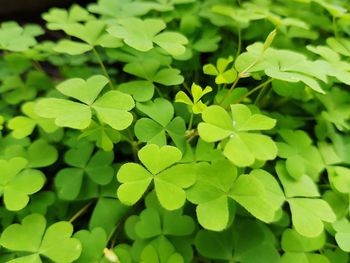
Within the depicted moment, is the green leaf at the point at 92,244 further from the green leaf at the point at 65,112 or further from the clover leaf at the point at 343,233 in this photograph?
the clover leaf at the point at 343,233

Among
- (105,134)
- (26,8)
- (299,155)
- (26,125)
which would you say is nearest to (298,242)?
(299,155)

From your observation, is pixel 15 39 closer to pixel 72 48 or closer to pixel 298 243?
pixel 72 48

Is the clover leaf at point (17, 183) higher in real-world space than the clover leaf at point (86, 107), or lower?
lower

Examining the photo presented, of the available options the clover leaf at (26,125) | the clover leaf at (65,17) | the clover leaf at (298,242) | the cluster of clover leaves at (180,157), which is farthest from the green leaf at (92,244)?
the clover leaf at (65,17)

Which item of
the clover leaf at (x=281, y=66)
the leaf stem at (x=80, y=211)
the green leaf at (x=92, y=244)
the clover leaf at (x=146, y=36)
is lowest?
the leaf stem at (x=80, y=211)

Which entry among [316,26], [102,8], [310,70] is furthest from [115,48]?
[316,26]

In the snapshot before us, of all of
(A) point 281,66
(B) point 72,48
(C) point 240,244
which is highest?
(A) point 281,66

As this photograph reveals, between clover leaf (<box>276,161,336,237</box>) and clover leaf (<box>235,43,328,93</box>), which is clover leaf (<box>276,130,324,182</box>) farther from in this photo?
clover leaf (<box>235,43,328,93</box>)
